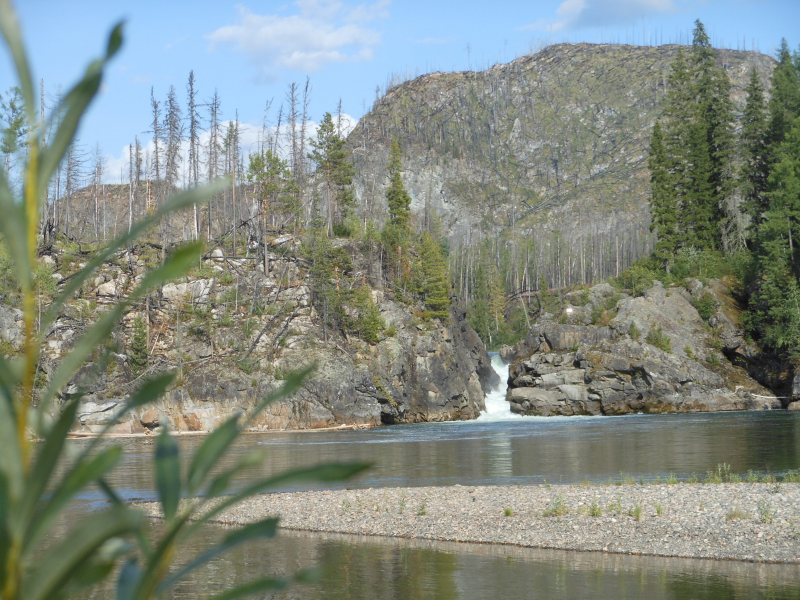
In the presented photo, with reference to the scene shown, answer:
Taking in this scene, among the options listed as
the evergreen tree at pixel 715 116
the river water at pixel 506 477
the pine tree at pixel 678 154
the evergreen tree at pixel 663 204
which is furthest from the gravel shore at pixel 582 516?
the evergreen tree at pixel 715 116

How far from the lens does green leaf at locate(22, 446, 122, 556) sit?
3.22 ft

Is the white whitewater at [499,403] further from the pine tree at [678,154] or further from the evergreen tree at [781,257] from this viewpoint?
the evergreen tree at [781,257]

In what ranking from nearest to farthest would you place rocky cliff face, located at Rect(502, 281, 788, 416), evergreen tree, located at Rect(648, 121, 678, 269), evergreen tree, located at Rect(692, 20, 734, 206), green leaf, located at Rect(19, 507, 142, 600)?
green leaf, located at Rect(19, 507, 142, 600) → rocky cliff face, located at Rect(502, 281, 788, 416) → evergreen tree, located at Rect(648, 121, 678, 269) → evergreen tree, located at Rect(692, 20, 734, 206)

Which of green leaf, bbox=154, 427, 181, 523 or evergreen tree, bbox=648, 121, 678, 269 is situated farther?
evergreen tree, bbox=648, 121, 678, 269

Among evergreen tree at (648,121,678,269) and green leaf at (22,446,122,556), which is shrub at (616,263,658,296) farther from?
green leaf at (22,446,122,556)

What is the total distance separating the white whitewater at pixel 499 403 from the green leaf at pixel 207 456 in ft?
183

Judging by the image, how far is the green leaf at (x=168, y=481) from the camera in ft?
3.48

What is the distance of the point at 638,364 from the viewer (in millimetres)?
57312

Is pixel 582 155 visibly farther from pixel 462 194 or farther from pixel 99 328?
pixel 99 328

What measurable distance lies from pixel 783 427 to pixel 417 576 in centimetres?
3005

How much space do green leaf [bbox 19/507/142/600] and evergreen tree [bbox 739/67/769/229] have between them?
71942 millimetres

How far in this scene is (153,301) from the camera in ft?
176

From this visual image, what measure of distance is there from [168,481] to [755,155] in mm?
74177

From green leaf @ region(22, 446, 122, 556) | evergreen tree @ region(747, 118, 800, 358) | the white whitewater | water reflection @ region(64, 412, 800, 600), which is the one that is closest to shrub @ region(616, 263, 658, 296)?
evergreen tree @ region(747, 118, 800, 358)
